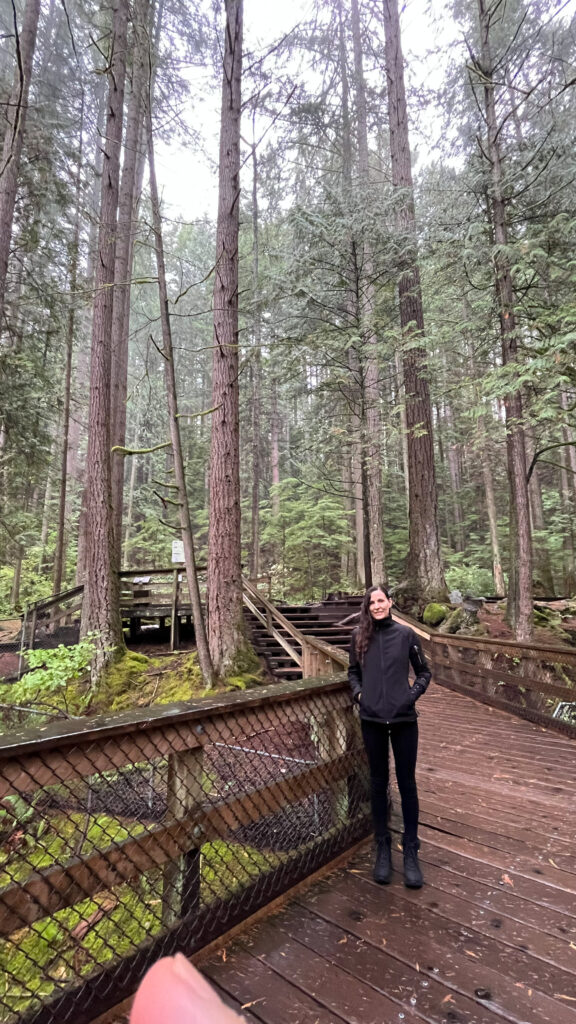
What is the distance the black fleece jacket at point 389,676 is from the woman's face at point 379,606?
0.04 m

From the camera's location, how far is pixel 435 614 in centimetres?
959

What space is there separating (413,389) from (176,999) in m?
11.5

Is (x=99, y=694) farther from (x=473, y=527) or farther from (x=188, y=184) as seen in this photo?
(x=473, y=527)

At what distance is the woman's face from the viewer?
287 cm

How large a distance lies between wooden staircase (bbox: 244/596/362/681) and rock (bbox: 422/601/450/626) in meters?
1.51

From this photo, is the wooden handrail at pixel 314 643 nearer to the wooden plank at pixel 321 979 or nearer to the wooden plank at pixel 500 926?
the wooden plank at pixel 500 926

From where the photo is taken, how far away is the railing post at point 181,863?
2115 millimetres

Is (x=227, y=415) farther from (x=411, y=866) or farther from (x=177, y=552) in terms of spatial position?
(x=411, y=866)

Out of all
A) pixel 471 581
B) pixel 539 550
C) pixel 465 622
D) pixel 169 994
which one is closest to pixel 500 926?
pixel 169 994

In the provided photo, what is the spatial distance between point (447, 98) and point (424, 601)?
1231cm

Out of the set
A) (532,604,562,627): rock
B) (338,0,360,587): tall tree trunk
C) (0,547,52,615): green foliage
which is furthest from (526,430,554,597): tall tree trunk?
(0,547,52,615): green foliage

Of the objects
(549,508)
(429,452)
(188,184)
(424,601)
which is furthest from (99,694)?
(549,508)

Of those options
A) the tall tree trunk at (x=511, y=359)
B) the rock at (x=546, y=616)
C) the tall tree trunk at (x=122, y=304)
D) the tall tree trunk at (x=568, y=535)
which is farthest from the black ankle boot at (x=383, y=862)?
the tall tree trunk at (x=568, y=535)

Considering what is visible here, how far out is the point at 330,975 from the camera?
196 cm
